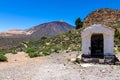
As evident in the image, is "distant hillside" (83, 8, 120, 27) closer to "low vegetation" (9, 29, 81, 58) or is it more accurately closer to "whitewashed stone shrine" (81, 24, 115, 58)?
"low vegetation" (9, 29, 81, 58)

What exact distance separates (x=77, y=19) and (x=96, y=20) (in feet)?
13.0

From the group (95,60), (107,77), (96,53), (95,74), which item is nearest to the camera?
(107,77)

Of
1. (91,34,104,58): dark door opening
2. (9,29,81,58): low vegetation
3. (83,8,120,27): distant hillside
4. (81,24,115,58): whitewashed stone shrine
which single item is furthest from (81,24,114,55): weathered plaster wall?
(83,8,120,27): distant hillside

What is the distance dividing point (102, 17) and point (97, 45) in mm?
38059

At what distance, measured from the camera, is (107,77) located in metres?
12.3

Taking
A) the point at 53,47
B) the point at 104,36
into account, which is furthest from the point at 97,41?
the point at 53,47

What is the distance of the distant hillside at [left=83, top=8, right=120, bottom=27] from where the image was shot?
54.6 metres

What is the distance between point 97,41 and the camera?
19.6 m

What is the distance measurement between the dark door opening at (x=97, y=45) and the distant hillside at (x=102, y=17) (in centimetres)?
3415

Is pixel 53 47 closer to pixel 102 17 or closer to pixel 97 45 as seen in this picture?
pixel 97 45

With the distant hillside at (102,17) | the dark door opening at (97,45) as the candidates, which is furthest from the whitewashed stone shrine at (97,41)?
the distant hillside at (102,17)

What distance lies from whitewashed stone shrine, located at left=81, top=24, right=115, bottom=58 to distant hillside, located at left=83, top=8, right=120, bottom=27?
3426 centimetres

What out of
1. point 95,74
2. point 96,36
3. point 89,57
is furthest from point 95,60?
point 95,74

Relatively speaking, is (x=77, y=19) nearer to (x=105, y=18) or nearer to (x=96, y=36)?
(x=105, y=18)
